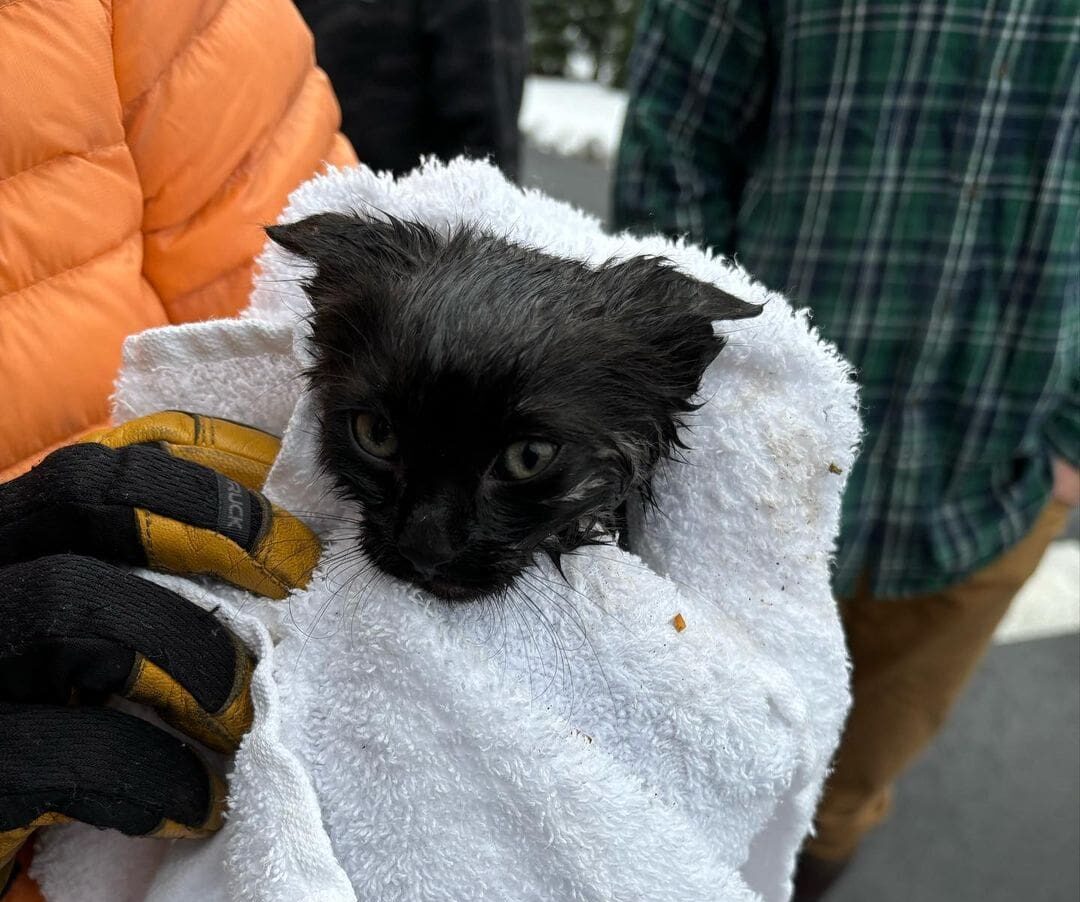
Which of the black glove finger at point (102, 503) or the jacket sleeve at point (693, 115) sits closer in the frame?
the black glove finger at point (102, 503)

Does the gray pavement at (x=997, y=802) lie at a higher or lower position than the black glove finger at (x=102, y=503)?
lower

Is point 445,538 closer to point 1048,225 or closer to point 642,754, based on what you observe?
point 642,754

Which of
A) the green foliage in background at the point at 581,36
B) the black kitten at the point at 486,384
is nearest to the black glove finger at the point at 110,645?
the black kitten at the point at 486,384

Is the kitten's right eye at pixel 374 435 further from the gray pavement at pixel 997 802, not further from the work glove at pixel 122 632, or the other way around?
the gray pavement at pixel 997 802

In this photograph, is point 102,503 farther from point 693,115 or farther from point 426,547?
point 693,115

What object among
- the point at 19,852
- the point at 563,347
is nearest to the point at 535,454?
the point at 563,347

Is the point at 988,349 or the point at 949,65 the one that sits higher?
the point at 949,65
